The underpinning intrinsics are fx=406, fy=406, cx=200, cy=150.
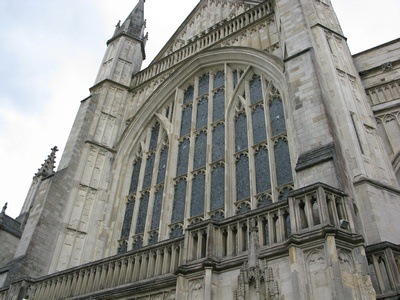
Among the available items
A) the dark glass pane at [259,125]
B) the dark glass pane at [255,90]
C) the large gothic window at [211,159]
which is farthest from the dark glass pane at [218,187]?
the dark glass pane at [255,90]

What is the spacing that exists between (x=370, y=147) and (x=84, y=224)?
840 cm

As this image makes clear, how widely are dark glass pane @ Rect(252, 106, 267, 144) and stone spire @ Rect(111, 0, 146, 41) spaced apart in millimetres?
9153

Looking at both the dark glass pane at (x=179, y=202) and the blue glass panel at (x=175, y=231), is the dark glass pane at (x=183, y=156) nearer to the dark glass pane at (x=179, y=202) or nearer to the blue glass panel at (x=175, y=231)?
the dark glass pane at (x=179, y=202)

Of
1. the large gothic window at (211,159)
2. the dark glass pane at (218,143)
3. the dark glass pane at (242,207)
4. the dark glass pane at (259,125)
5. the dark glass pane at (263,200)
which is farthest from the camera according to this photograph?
the dark glass pane at (218,143)

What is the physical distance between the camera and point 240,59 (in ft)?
43.0

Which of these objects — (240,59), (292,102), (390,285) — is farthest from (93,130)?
(390,285)

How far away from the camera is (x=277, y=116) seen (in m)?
10.9

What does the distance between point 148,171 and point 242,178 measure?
3.93 m

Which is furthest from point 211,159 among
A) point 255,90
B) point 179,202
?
point 255,90

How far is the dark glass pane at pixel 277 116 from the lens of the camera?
419 inches

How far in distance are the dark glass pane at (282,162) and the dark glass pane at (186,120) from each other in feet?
12.4

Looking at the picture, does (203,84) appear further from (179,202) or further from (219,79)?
(179,202)

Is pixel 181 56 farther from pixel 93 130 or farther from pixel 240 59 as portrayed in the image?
pixel 93 130

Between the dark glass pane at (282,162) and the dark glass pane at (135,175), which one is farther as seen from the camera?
the dark glass pane at (135,175)
